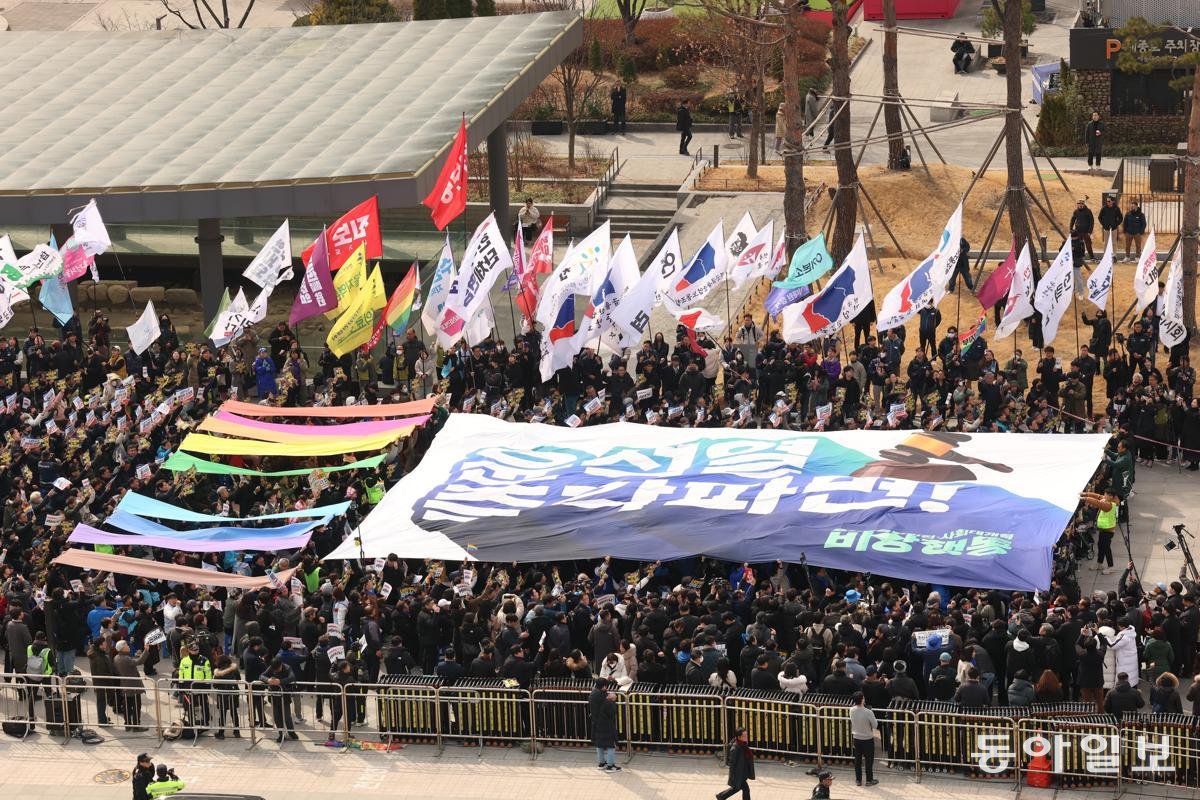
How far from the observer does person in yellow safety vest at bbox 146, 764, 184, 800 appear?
83.4 feet

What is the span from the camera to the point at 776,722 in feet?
88.7

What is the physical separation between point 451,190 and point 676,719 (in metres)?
14.8

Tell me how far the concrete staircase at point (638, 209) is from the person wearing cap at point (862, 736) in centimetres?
2706

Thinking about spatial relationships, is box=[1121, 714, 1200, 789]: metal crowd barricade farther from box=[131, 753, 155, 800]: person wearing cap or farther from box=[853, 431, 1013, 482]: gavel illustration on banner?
box=[131, 753, 155, 800]: person wearing cap

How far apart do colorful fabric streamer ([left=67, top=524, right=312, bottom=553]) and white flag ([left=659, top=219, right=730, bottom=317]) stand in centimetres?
884

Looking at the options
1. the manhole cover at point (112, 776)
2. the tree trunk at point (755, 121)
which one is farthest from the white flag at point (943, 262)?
the tree trunk at point (755, 121)

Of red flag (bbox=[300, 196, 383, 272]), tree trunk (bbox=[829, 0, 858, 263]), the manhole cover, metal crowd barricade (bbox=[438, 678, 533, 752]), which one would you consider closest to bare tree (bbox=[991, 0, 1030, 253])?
tree trunk (bbox=[829, 0, 858, 263])

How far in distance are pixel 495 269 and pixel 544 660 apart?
1037 centimetres

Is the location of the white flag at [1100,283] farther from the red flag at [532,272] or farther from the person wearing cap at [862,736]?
the person wearing cap at [862,736]

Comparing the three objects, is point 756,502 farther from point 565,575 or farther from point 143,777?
point 143,777

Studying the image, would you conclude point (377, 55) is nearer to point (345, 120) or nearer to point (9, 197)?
point (345, 120)

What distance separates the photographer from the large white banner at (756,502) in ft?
98.0

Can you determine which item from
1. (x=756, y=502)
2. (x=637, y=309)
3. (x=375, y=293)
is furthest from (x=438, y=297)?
(x=756, y=502)

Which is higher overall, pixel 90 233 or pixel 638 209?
pixel 90 233
